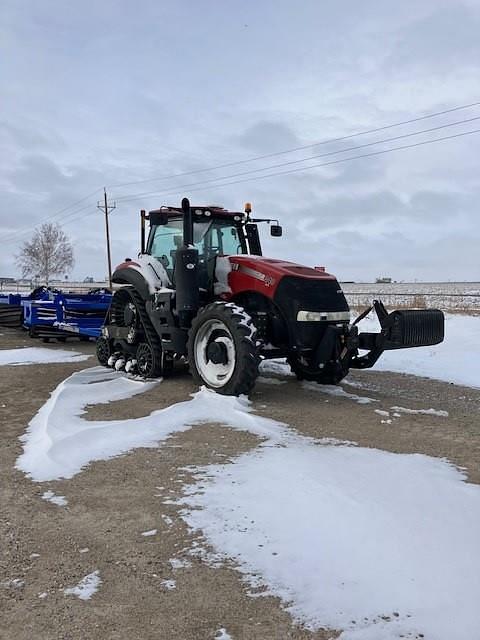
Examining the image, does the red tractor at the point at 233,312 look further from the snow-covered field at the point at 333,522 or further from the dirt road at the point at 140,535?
the snow-covered field at the point at 333,522

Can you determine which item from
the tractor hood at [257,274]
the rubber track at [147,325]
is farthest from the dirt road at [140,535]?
the rubber track at [147,325]

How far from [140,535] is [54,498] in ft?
2.95

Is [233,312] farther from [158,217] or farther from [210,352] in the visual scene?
[158,217]

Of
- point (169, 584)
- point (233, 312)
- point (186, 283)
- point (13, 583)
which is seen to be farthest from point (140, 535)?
point (186, 283)

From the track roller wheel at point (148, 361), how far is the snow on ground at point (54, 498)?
15.6ft

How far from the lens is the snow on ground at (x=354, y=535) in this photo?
8.89 ft

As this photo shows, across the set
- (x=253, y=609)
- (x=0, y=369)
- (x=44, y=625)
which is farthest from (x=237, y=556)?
(x=0, y=369)

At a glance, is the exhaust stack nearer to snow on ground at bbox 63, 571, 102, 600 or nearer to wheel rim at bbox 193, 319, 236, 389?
wheel rim at bbox 193, 319, 236, 389

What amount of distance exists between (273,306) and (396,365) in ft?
13.4

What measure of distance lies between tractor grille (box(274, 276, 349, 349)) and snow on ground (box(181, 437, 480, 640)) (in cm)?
297

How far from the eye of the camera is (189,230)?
8.67 meters

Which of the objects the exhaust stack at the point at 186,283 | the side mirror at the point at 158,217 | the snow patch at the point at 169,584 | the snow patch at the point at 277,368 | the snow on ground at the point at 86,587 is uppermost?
Result: the side mirror at the point at 158,217

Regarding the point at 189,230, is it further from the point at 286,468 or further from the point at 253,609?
the point at 253,609

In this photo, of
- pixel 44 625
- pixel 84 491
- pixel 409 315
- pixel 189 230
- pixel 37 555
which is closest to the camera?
pixel 44 625
